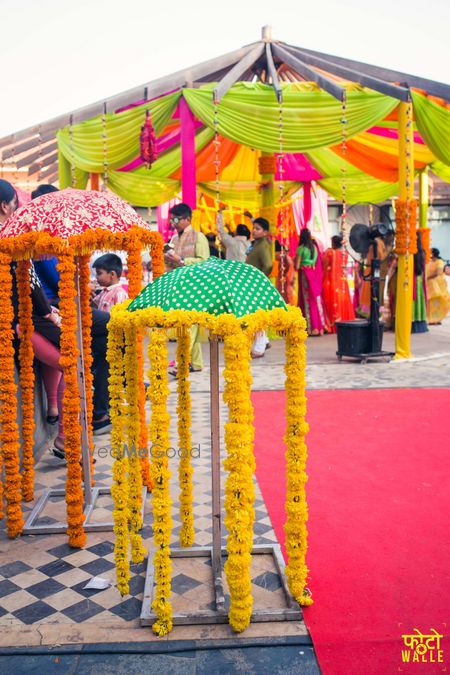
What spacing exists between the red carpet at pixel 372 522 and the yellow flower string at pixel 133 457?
715mm

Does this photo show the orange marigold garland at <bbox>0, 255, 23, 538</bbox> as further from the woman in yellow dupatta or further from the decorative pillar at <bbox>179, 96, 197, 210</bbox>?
the woman in yellow dupatta

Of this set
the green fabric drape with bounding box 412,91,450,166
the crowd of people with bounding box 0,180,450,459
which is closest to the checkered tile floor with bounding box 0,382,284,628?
the crowd of people with bounding box 0,180,450,459

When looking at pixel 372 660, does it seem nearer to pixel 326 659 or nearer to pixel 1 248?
pixel 326 659

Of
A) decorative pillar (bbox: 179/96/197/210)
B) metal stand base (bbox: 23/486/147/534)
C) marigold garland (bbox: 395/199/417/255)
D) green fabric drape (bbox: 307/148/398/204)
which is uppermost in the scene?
green fabric drape (bbox: 307/148/398/204)

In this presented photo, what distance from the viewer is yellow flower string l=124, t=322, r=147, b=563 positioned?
259 centimetres

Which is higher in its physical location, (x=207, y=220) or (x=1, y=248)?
(x=207, y=220)

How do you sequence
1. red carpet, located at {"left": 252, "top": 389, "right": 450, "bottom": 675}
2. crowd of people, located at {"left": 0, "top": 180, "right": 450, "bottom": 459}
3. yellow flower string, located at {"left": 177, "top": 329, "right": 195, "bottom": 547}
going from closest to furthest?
red carpet, located at {"left": 252, "top": 389, "right": 450, "bottom": 675} → yellow flower string, located at {"left": 177, "top": 329, "right": 195, "bottom": 547} → crowd of people, located at {"left": 0, "top": 180, "right": 450, "bottom": 459}

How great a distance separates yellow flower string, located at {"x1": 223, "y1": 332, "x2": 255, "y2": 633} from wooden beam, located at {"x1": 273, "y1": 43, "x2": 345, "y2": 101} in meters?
5.93

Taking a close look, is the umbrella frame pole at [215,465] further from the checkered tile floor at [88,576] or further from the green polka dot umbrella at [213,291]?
the green polka dot umbrella at [213,291]

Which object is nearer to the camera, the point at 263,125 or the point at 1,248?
the point at 1,248

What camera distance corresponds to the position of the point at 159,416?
2.23 metres

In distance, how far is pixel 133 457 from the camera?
2646mm

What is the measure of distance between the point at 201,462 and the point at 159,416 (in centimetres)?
199

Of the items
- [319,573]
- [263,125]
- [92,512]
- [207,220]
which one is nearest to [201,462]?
[92,512]
